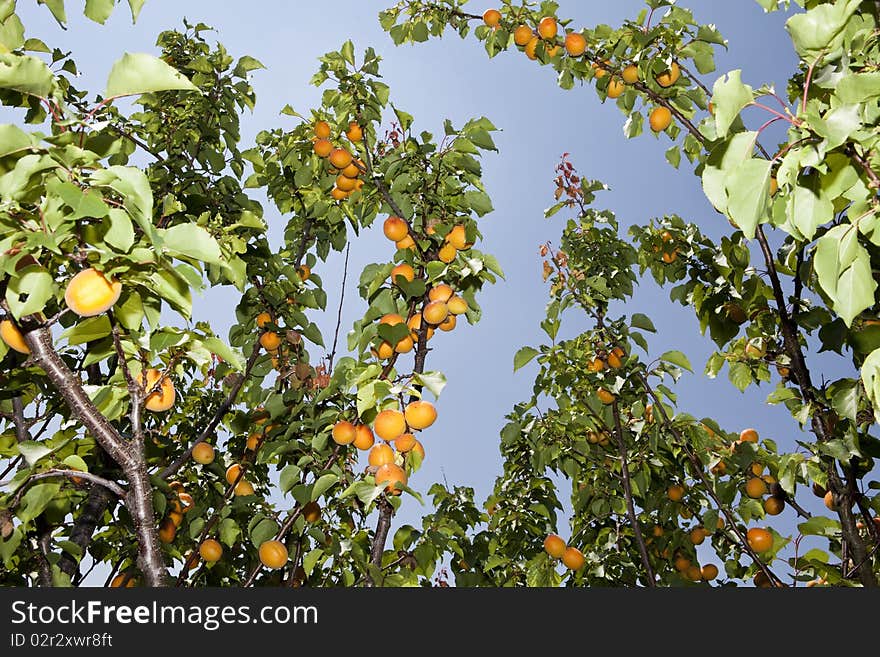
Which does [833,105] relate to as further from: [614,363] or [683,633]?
[614,363]

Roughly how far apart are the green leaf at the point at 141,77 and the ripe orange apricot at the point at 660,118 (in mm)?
1846

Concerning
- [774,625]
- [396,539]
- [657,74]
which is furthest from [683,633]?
[657,74]

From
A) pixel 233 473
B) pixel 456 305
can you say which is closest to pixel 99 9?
pixel 456 305

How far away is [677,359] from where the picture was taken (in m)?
2.39

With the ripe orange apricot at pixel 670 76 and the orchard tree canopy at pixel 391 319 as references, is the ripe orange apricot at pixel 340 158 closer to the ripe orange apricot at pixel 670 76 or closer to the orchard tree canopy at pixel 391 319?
the orchard tree canopy at pixel 391 319

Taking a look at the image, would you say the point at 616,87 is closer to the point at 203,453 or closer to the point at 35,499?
the point at 203,453

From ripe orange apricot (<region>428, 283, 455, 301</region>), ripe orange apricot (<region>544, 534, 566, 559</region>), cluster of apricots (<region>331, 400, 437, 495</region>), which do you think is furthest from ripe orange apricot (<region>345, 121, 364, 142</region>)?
ripe orange apricot (<region>544, 534, 566, 559</region>)

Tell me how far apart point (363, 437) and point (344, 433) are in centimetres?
7

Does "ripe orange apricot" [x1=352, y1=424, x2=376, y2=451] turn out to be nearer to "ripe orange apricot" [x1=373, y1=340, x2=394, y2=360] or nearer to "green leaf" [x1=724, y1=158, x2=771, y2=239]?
"ripe orange apricot" [x1=373, y1=340, x2=394, y2=360]

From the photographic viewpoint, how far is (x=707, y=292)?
2.21m

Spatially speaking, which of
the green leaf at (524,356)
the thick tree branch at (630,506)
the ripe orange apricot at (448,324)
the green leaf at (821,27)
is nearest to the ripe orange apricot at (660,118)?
the green leaf at (524,356)

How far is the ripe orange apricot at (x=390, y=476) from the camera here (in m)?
1.43

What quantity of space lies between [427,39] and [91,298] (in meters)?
2.21

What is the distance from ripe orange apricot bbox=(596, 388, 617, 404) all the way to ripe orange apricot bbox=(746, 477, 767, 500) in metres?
0.64
